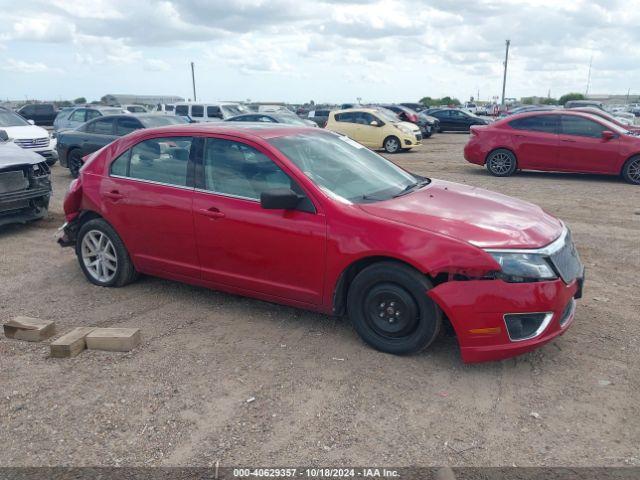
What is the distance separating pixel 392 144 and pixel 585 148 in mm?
8074

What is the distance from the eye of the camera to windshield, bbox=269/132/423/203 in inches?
173

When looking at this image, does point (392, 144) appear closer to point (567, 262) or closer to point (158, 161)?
point (158, 161)

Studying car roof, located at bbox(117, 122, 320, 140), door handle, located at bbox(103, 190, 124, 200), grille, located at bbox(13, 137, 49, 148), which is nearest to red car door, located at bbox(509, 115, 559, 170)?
car roof, located at bbox(117, 122, 320, 140)

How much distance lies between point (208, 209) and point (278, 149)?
0.77 m

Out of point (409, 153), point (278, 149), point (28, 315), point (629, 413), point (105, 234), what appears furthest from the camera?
point (409, 153)

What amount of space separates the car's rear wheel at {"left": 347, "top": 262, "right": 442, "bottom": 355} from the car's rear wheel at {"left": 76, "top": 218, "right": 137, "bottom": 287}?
2485 mm

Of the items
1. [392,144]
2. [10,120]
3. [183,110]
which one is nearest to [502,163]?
[392,144]

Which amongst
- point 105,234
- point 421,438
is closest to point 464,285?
point 421,438

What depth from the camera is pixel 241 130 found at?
4.82 metres

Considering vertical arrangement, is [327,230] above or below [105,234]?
above

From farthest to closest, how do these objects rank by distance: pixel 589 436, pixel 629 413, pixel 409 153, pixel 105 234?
pixel 409 153
pixel 105 234
pixel 629 413
pixel 589 436

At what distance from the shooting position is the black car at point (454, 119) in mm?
30220

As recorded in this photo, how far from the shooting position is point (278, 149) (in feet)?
14.8

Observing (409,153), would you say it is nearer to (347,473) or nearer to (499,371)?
(499,371)
